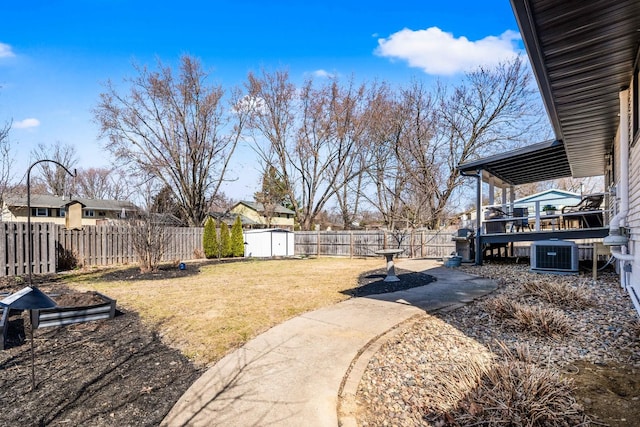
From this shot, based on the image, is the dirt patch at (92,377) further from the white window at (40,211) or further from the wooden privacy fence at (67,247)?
the white window at (40,211)

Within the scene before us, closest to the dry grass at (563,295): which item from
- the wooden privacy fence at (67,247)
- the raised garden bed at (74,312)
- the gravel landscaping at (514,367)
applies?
the gravel landscaping at (514,367)

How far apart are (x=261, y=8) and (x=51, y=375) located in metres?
10.2

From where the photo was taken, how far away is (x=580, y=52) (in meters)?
4.29

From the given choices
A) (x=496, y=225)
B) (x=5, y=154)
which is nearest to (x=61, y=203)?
(x=5, y=154)

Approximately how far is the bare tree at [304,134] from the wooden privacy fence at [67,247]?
35.2 feet

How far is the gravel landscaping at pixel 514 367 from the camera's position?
2250 millimetres

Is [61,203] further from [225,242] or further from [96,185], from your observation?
[225,242]

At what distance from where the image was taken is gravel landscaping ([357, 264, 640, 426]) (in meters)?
2.25

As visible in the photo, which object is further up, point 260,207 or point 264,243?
point 260,207

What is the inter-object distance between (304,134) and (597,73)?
20153 millimetres

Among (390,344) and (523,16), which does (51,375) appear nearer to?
(390,344)

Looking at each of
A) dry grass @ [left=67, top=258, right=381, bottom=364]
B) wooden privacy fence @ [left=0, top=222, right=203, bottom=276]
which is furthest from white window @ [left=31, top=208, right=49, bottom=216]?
dry grass @ [left=67, top=258, right=381, bottom=364]

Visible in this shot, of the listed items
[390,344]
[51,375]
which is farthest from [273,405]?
[51,375]

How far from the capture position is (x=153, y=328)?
4523 mm
